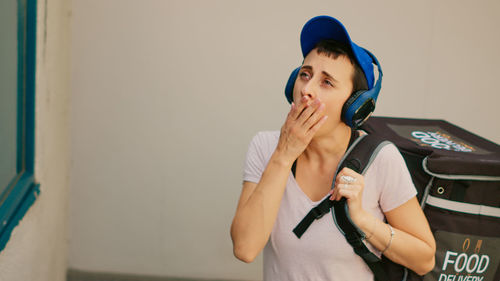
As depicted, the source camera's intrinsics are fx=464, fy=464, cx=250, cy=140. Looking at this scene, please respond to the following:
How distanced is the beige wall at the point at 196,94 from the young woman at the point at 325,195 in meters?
1.56

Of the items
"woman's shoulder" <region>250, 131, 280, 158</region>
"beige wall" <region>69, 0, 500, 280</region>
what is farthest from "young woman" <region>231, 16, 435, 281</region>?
"beige wall" <region>69, 0, 500, 280</region>

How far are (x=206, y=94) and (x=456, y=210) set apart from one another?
1.97 metres

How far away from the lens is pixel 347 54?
1660 mm

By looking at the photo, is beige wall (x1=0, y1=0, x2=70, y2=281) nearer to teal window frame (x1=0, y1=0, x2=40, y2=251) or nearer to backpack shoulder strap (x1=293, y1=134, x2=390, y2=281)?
teal window frame (x1=0, y1=0, x2=40, y2=251)

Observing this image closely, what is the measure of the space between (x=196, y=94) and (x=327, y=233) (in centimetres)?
188

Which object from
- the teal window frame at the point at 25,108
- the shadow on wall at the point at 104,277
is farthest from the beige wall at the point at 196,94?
the teal window frame at the point at 25,108

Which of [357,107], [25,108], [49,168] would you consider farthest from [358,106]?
[49,168]

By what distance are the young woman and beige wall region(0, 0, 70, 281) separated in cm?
111

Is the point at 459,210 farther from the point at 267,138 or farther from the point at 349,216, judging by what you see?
the point at 267,138

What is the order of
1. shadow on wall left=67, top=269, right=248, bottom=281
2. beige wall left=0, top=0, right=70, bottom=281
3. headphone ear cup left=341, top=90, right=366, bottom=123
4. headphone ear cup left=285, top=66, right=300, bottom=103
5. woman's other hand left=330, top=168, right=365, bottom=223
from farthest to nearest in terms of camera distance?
shadow on wall left=67, top=269, right=248, bottom=281
beige wall left=0, top=0, right=70, bottom=281
headphone ear cup left=285, top=66, right=300, bottom=103
headphone ear cup left=341, top=90, right=366, bottom=123
woman's other hand left=330, top=168, right=365, bottom=223

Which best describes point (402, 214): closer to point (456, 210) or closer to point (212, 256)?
point (456, 210)

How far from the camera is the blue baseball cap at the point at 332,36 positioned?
1591 millimetres

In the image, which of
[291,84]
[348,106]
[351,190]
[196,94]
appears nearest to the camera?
[351,190]

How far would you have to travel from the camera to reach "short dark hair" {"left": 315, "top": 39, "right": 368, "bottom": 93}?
1.65m
